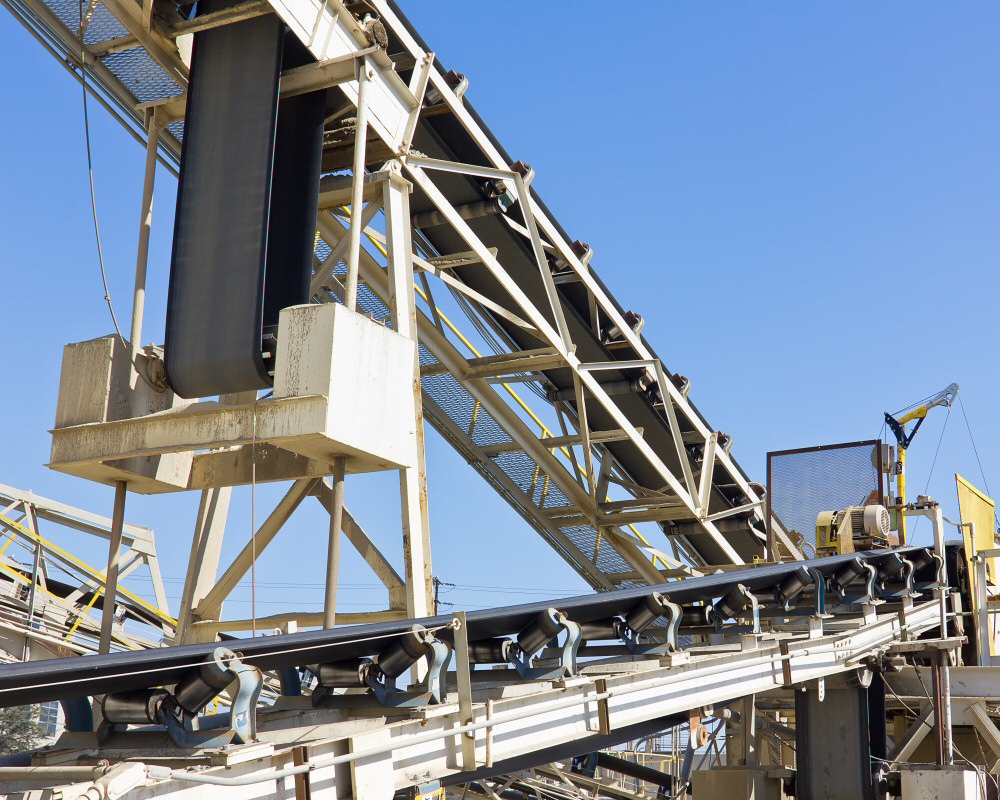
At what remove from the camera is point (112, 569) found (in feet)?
25.2

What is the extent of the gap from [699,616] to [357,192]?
13.7 feet

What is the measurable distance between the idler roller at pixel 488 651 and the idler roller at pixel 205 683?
1.98 m

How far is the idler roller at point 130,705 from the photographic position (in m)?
4.38

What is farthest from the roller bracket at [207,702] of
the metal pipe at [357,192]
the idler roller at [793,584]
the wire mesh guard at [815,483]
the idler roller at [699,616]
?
the wire mesh guard at [815,483]

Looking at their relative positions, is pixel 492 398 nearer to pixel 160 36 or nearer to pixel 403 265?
pixel 403 265

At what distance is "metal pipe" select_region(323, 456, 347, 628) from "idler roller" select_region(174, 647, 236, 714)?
117 inches

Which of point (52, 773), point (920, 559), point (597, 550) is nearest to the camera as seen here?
point (52, 773)

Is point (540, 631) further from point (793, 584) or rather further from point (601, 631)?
point (793, 584)

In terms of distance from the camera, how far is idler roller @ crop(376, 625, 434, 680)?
16.1 ft

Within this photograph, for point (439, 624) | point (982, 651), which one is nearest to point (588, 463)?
point (982, 651)

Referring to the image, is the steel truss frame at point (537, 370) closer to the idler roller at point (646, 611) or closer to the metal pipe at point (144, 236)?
the metal pipe at point (144, 236)

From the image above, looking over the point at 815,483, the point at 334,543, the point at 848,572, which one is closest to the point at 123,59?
the point at 334,543

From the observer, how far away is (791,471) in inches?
552

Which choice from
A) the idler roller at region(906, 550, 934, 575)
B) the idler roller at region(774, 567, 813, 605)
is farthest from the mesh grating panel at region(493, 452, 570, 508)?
the idler roller at region(774, 567, 813, 605)
